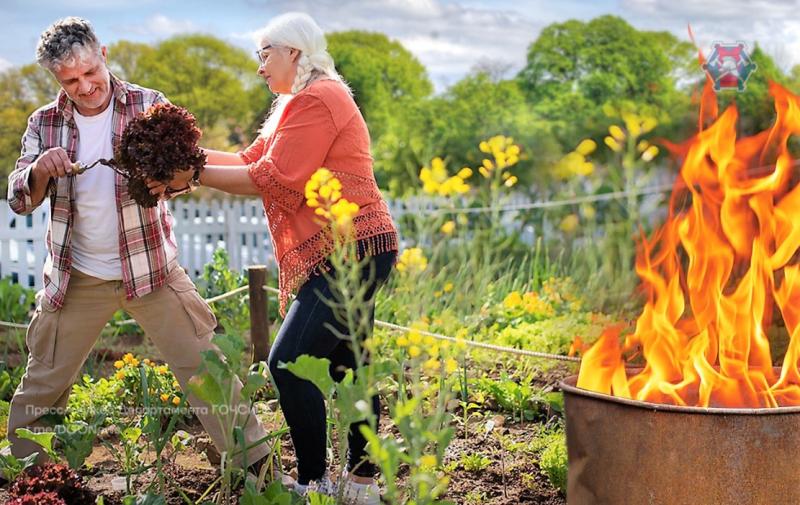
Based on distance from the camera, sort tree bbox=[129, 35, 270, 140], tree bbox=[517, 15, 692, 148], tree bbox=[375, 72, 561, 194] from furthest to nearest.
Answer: tree bbox=[517, 15, 692, 148], tree bbox=[129, 35, 270, 140], tree bbox=[375, 72, 561, 194]

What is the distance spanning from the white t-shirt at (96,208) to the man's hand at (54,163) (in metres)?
0.18

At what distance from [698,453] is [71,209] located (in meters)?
2.15

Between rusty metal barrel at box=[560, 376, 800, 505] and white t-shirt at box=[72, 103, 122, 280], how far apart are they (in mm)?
1732

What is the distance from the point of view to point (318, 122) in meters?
2.66

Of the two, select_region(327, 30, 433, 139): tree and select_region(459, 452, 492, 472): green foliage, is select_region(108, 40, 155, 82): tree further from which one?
select_region(459, 452, 492, 472): green foliage

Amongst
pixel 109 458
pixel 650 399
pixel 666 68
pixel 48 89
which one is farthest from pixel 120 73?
pixel 650 399

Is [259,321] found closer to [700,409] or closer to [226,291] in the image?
[226,291]

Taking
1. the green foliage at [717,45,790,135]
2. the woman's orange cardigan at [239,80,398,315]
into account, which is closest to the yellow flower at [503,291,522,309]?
the woman's orange cardigan at [239,80,398,315]

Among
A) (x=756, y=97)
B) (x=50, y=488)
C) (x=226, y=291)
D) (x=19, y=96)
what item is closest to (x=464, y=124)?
(x=756, y=97)

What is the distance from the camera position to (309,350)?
2.69 meters

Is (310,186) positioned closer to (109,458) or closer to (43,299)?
(43,299)

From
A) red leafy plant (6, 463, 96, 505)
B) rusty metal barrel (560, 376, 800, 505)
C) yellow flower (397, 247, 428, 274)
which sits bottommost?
red leafy plant (6, 463, 96, 505)

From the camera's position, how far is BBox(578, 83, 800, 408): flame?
2.54 metres

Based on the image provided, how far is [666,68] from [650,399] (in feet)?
94.0
